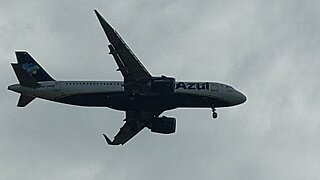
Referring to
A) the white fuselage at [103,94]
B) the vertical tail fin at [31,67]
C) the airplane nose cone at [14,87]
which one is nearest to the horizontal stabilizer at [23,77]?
the white fuselage at [103,94]

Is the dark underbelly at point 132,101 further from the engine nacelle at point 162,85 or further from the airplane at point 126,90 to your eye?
the engine nacelle at point 162,85

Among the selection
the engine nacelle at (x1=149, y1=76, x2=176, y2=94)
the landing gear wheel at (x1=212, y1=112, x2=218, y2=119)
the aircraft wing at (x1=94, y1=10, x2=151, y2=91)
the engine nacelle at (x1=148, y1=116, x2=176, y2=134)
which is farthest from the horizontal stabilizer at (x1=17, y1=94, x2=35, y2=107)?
the landing gear wheel at (x1=212, y1=112, x2=218, y2=119)

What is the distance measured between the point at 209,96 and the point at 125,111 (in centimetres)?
1086

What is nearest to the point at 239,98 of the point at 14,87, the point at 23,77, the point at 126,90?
the point at 126,90

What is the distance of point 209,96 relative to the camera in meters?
119

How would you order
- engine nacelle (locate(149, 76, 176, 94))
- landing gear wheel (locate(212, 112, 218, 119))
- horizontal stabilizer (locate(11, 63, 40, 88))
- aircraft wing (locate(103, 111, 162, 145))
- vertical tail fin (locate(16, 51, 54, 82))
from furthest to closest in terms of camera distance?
1. aircraft wing (locate(103, 111, 162, 145))
2. vertical tail fin (locate(16, 51, 54, 82))
3. landing gear wheel (locate(212, 112, 218, 119))
4. engine nacelle (locate(149, 76, 176, 94))
5. horizontal stabilizer (locate(11, 63, 40, 88))

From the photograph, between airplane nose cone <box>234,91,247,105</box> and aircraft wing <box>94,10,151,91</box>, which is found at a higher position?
aircraft wing <box>94,10,151,91</box>

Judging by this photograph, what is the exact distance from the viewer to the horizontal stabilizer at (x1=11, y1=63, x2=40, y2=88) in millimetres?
114062

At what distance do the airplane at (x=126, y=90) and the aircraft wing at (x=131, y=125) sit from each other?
1430mm

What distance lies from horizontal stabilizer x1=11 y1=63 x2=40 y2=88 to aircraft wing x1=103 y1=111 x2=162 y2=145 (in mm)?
14411

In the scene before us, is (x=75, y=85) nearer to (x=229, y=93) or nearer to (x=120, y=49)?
(x=120, y=49)

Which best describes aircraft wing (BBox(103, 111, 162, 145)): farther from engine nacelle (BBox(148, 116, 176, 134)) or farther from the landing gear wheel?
the landing gear wheel

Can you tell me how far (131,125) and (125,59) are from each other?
15833 mm

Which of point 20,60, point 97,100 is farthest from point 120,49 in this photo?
point 20,60
